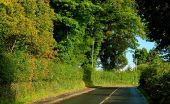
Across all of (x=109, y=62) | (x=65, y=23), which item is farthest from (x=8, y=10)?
(x=109, y=62)

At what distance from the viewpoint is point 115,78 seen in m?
110

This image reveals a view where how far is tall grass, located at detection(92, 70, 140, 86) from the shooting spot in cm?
9895

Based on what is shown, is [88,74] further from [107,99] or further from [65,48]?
[107,99]

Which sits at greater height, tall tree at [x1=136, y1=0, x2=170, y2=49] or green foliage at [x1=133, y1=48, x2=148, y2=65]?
green foliage at [x1=133, y1=48, x2=148, y2=65]

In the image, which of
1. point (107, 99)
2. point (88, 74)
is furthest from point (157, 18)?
point (88, 74)

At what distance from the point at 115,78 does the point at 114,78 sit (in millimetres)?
436

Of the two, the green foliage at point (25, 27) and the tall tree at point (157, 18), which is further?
the green foliage at point (25, 27)

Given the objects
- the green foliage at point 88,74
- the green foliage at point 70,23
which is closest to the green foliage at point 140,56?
the green foliage at point 88,74

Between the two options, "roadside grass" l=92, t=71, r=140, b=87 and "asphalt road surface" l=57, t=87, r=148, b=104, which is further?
"roadside grass" l=92, t=71, r=140, b=87

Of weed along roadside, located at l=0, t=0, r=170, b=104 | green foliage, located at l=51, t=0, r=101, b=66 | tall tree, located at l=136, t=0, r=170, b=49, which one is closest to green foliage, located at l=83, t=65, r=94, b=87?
weed along roadside, located at l=0, t=0, r=170, b=104

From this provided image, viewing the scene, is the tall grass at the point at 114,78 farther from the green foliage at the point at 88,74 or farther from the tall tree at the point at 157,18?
the tall tree at the point at 157,18

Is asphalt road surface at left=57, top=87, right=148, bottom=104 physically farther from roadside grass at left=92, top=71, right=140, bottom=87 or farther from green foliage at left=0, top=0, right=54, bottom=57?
roadside grass at left=92, top=71, right=140, bottom=87

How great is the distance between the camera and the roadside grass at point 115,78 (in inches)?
3895

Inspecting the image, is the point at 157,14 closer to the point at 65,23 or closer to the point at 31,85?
the point at 31,85
